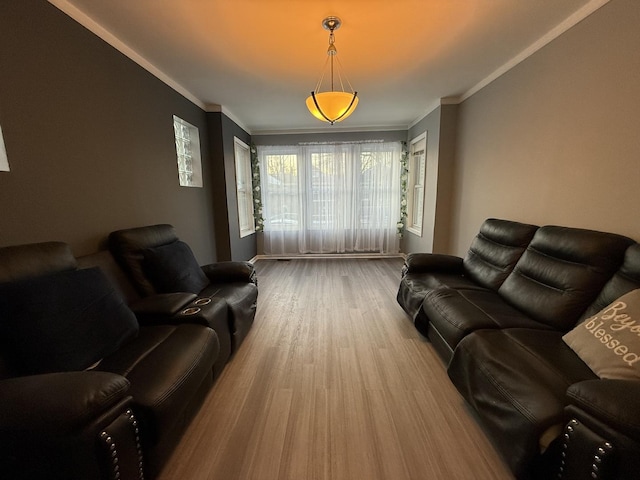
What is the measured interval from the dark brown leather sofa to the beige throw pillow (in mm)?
1855

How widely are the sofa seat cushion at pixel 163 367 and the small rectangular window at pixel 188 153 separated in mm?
2057

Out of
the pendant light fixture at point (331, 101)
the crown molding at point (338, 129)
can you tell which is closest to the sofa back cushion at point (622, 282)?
the pendant light fixture at point (331, 101)

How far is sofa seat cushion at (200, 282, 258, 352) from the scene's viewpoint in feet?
6.50

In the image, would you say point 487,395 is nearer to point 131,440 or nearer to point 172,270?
point 131,440

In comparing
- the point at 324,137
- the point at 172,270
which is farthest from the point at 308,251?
the point at 172,270

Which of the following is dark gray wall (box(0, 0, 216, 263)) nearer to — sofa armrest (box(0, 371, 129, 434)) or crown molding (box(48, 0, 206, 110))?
crown molding (box(48, 0, 206, 110))

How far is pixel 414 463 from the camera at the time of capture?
4.04 ft

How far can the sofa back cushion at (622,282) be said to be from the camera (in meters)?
1.34

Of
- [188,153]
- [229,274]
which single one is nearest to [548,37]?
[229,274]

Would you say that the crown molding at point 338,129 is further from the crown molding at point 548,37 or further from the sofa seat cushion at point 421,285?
the sofa seat cushion at point 421,285

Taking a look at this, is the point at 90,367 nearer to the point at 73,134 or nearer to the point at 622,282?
the point at 73,134

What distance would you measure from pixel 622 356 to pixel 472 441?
0.77 meters

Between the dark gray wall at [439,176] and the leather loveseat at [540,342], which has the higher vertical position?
the dark gray wall at [439,176]

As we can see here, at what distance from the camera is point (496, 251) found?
2.29 metres
